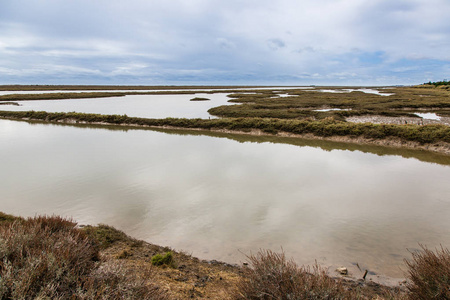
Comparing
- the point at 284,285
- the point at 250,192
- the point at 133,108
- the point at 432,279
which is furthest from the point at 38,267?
the point at 133,108

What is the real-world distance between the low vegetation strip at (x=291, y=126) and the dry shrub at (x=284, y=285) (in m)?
24.3

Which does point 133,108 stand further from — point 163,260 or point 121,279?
point 121,279

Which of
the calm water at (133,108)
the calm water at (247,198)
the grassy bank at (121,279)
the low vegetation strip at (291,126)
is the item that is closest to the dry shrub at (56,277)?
the grassy bank at (121,279)

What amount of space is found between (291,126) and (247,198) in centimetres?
1901

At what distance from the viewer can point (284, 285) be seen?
4012 mm

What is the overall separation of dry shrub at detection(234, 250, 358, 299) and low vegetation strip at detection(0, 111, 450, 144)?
24.3 meters

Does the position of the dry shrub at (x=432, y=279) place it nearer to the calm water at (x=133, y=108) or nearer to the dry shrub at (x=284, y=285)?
the dry shrub at (x=284, y=285)

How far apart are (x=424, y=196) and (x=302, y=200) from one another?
5618 millimetres

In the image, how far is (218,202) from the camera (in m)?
10.9

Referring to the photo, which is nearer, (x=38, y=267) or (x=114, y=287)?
(x=38, y=267)

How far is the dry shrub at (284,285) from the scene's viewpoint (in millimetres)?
3740

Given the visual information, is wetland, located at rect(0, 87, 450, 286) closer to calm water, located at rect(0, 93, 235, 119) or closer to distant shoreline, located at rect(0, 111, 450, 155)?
distant shoreline, located at rect(0, 111, 450, 155)

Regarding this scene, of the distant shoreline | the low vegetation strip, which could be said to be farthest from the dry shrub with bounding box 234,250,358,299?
the low vegetation strip

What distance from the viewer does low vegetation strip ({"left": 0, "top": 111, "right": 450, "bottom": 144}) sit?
23.1 m
